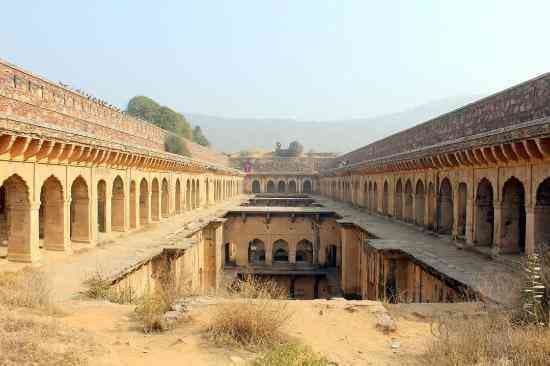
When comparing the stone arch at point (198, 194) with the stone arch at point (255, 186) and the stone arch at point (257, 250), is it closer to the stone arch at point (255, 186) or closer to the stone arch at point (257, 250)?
the stone arch at point (257, 250)

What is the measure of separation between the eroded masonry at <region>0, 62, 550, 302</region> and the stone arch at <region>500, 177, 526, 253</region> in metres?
0.04

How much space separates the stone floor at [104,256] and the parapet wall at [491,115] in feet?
34.5

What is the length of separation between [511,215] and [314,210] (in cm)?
1434

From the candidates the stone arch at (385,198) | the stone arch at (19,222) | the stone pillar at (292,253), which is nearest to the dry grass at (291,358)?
the stone arch at (19,222)

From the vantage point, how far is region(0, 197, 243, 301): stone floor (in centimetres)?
981

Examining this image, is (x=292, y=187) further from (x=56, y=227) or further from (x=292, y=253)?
(x=56, y=227)

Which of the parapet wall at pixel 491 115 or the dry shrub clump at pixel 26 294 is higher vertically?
the parapet wall at pixel 491 115

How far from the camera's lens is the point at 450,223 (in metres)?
17.6

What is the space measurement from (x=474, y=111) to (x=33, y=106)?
14671 millimetres

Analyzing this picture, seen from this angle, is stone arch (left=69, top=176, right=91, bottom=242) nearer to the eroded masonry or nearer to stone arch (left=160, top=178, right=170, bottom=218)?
the eroded masonry

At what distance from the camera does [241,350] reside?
6.10m

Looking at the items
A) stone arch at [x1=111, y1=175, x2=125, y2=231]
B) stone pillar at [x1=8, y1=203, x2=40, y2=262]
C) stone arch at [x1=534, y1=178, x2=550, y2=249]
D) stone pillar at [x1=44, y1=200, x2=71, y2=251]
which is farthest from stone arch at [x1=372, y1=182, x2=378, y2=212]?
stone pillar at [x1=8, y1=203, x2=40, y2=262]

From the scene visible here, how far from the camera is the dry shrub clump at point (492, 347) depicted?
5.25 m

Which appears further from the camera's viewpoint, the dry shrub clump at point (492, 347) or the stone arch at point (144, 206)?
the stone arch at point (144, 206)
